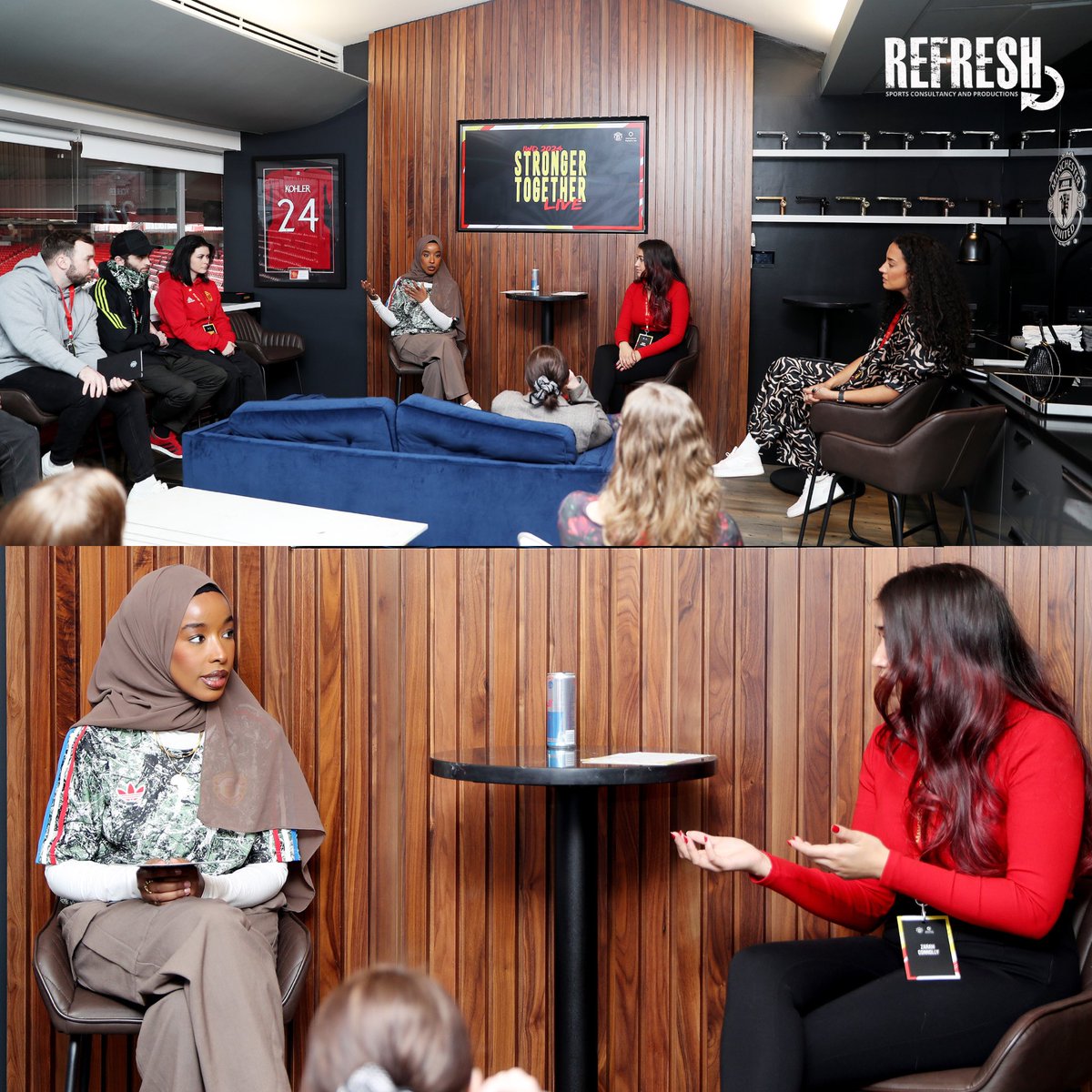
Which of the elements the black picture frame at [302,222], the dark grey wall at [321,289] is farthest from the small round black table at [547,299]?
the black picture frame at [302,222]

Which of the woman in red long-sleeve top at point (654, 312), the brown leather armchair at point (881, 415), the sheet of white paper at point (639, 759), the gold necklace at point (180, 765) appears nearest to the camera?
the sheet of white paper at point (639, 759)

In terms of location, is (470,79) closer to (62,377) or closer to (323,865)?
(62,377)

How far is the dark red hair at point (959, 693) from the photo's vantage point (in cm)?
177

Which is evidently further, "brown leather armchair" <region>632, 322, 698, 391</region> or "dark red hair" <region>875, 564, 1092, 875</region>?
"brown leather armchair" <region>632, 322, 698, 391</region>

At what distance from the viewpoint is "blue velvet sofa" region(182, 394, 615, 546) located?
2.45 metres

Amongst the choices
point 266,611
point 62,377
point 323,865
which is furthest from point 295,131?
point 323,865

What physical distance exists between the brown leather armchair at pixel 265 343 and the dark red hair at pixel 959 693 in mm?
1967

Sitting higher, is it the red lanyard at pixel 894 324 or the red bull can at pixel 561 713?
the red lanyard at pixel 894 324

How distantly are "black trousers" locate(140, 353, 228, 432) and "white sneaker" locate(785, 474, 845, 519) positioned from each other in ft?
4.74

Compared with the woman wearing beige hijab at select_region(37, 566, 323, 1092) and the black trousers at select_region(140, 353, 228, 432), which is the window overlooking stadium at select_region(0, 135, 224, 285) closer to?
the black trousers at select_region(140, 353, 228, 432)

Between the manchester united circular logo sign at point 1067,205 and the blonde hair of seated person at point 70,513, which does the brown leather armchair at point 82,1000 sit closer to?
the blonde hair of seated person at point 70,513

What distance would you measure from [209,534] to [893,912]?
5.25 ft

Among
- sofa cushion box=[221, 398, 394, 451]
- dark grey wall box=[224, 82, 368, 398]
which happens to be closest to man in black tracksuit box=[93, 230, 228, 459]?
sofa cushion box=[221, 398, 394, 451]

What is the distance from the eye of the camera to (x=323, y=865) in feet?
7.90
